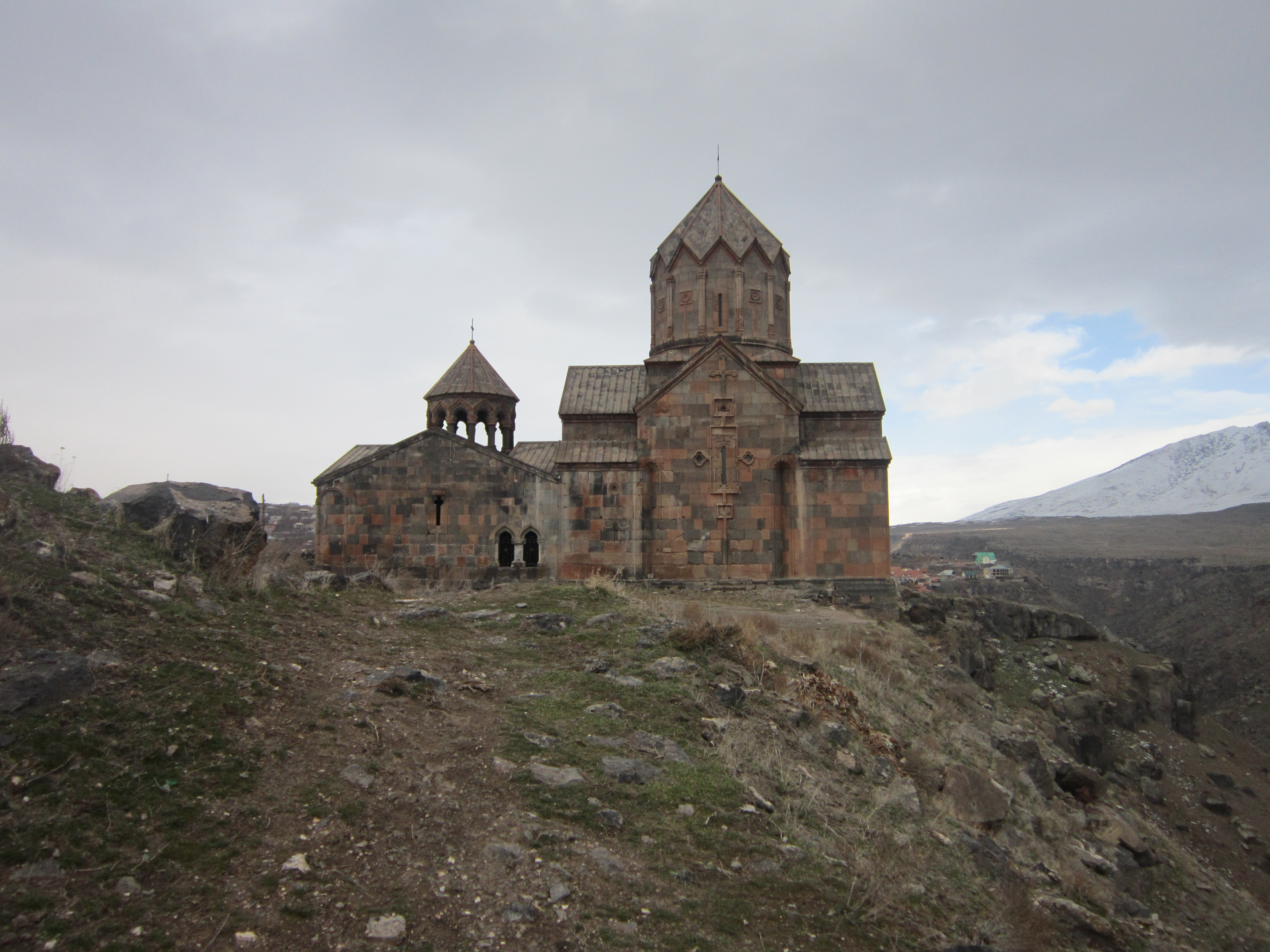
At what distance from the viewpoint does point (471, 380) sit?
15.3 metres

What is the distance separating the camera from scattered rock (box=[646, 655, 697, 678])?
638 centimetres

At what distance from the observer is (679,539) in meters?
13.0

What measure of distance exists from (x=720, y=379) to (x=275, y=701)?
380 inches

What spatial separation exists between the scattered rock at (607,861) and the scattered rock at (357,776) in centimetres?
111

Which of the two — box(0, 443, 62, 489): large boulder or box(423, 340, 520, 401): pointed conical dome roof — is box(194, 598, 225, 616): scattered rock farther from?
box(423, 340, 520, 401): pointed conical dome roof

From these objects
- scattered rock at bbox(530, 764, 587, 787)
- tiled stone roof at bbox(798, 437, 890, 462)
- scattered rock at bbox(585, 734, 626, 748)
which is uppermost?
tiled stone roof at bbox(798, 437, 890, 462)

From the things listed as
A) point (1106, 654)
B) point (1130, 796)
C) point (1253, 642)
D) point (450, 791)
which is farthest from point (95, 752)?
point (1253, 642)

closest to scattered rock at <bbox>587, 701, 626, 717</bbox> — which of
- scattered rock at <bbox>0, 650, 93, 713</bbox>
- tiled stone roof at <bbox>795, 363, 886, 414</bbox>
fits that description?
scattered rock at <bbox>0, 650, 93, 713</bbox>

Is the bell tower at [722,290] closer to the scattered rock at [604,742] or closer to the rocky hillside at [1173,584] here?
the scattered rock at [604,742]

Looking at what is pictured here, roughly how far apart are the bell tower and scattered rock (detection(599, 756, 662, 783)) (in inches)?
389

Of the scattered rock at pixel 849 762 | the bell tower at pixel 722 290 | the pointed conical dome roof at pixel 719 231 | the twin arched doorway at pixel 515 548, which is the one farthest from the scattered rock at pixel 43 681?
the pointed conical dome roof at pixel 719 231

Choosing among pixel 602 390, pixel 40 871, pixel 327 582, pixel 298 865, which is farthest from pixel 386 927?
pixel 602 390

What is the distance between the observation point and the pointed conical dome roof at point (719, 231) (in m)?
14.4

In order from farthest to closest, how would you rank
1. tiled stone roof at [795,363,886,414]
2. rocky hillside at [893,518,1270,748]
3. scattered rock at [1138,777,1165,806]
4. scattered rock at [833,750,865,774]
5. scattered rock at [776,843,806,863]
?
1. rocky hillside at [893,518,1270,748]
2. tiled stone roof at [795,363,886,414]
3. scattered rock at [1138,777,1165,806]
4. scattered rock at [833,750,865,774]
5. scattered rock at [776,843,806,863]
